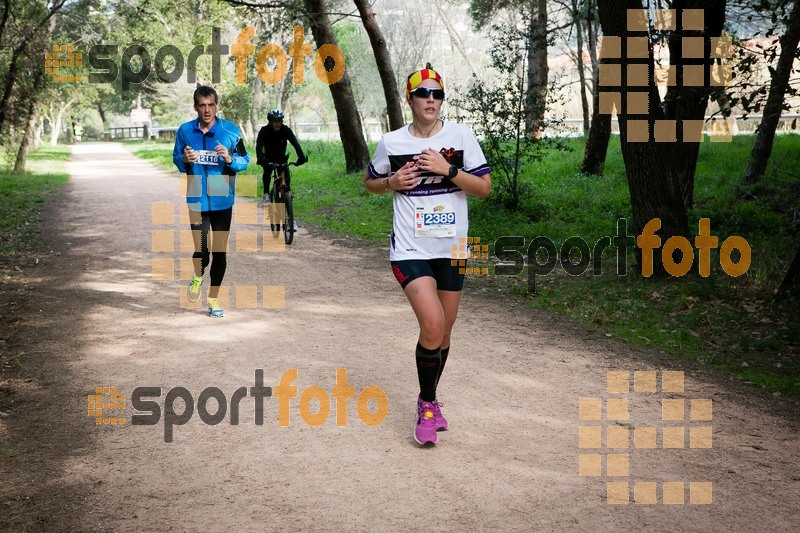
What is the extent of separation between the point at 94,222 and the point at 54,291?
21.9 feet

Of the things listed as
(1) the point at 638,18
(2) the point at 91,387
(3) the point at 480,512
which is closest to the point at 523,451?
(3) the point at 480,512

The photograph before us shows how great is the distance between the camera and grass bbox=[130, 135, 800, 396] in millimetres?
7047

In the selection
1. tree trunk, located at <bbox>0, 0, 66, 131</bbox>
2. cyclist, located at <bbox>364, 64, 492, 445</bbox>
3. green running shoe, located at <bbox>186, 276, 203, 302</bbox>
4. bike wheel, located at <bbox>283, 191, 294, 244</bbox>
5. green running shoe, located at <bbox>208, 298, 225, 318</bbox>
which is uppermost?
tree trunk, located at <bbox>0, 0, 66, 131</bbox>

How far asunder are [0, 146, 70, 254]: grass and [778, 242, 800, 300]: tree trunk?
11.3 meters

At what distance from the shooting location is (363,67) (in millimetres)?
46344

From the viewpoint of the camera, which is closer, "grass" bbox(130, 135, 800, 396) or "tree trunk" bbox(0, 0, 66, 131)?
"grass" bbox(130, 135, 800, 396)

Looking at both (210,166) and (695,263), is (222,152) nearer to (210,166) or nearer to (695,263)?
(210,166)

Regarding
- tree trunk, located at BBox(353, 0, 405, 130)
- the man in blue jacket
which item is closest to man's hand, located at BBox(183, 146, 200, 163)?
the man in blue jacket

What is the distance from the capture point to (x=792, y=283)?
301 inches

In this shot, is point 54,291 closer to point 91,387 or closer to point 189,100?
point 91,387

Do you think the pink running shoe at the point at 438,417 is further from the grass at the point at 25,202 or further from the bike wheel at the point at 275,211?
the grass at the point at 25,202

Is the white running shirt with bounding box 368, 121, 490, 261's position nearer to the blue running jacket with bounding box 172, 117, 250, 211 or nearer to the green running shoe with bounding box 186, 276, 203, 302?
the blue running jacket with bounding box 172, 117, 250, 211

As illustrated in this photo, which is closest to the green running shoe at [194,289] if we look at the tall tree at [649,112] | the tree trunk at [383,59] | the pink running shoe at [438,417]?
the pink running shoe at [438,417]

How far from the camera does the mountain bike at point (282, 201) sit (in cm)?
1230
